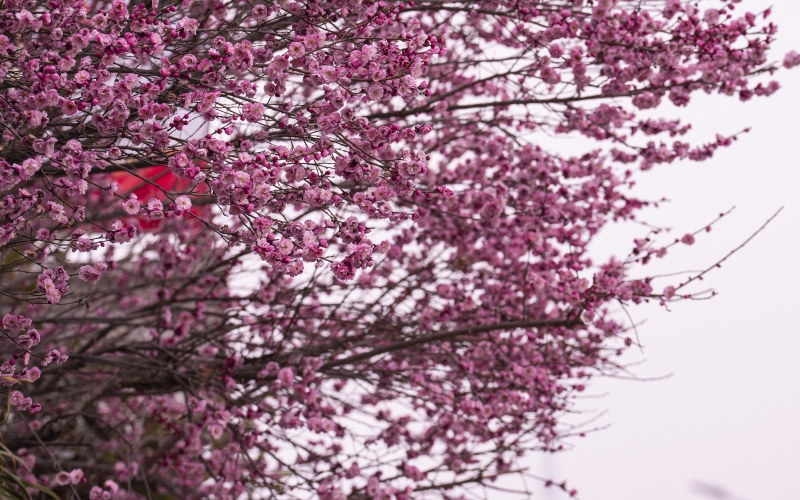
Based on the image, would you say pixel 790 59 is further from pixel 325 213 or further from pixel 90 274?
pixel 90 274

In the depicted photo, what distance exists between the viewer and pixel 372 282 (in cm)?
389

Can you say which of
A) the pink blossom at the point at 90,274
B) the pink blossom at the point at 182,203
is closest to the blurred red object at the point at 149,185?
the pink blossom at the point at 90,274

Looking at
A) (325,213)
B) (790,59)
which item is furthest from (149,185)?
(790,59)

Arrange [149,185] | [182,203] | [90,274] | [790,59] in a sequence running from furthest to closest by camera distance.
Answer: [149,185]
[790,59]
[90,274]
[182,203]

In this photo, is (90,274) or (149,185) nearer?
(90,274)

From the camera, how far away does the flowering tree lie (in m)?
2.14

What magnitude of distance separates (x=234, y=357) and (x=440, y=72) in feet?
5.35

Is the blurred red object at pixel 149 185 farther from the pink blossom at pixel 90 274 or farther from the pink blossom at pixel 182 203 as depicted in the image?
the pink blossom at pixel 182 203

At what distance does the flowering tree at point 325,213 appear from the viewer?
7.01 feet

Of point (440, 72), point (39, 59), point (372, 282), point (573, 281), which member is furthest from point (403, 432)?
point (39, 59)

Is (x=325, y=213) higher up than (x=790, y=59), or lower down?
lower down

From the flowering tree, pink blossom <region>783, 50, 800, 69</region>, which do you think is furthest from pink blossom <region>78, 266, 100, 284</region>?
pink blossom <region>783, 50, 800, 69</region>

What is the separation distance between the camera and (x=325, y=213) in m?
2.72

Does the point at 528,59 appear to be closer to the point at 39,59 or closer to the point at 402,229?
the point at 402,229
